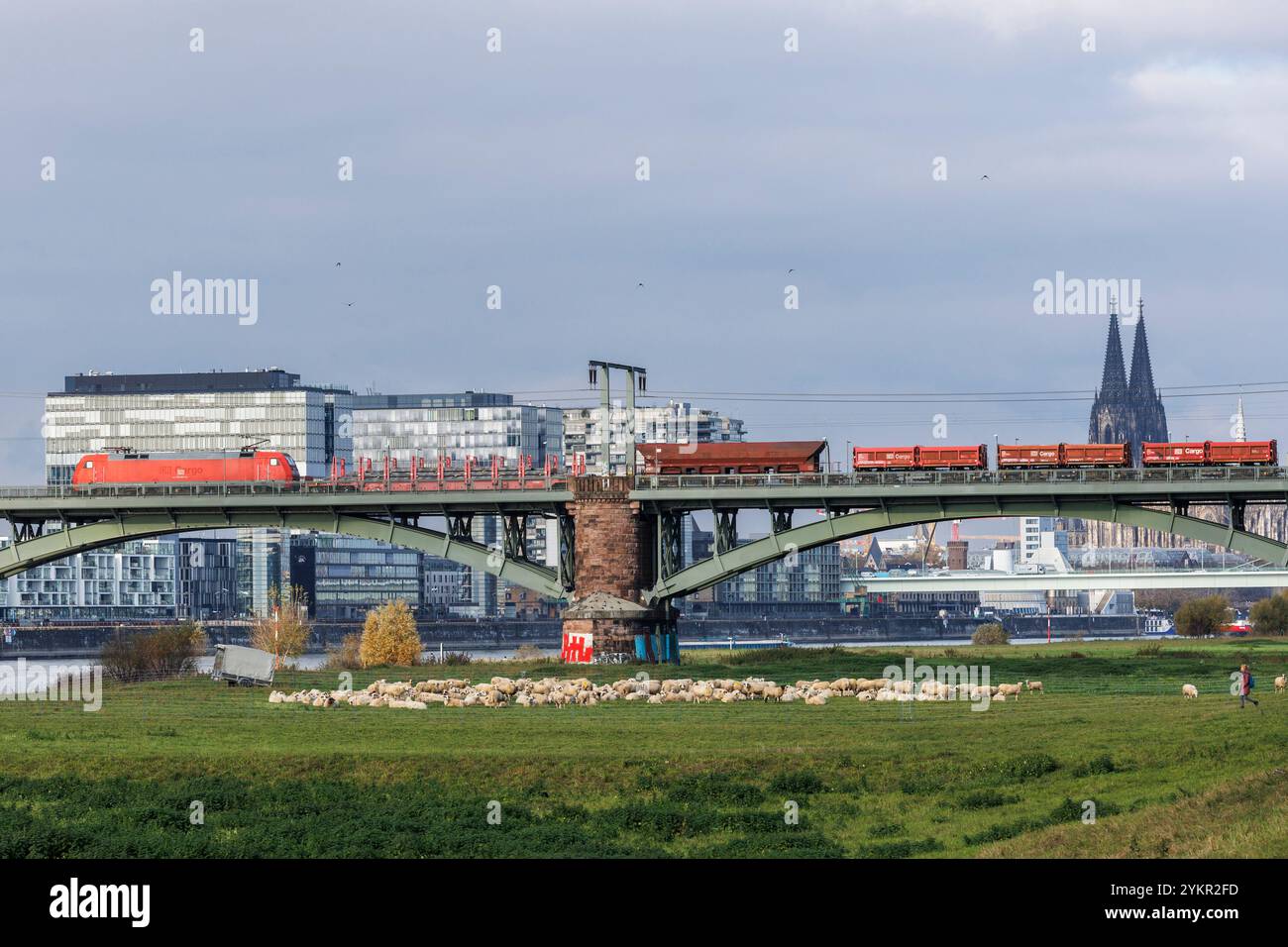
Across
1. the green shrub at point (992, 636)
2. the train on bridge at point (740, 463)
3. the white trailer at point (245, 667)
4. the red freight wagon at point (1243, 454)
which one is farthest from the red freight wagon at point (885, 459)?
the green shrub at point (992, 636)

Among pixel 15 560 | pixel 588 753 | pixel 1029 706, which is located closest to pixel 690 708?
pixel 1029 706

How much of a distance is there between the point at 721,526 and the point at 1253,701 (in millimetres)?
43988

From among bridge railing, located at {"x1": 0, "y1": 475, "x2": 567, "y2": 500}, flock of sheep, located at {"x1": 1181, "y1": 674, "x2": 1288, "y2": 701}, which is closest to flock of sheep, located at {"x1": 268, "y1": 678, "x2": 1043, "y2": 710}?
flock of sheep, located at {"x1": 1181, "y1": 674, "x2": 1288, "y2": 701}

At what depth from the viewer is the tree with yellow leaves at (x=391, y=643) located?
125 meters

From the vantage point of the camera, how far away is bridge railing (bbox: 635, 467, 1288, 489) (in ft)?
291

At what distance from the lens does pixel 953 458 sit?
93.2 meters

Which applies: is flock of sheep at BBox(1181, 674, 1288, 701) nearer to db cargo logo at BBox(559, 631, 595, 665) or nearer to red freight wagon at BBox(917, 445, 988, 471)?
red freight wagon at BBox(917, 445, 988, 471)

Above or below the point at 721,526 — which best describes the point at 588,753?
below

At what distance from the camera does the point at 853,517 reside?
308 feet

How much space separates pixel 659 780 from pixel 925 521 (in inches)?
2085

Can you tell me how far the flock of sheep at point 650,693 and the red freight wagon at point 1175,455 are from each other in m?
24.1
